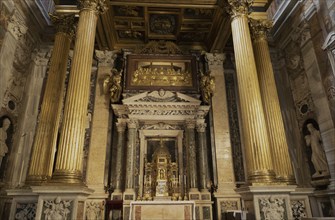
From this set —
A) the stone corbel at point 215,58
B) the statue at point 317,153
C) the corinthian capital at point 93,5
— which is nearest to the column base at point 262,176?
the statue at point 317,153

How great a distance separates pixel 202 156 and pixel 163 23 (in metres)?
4.78

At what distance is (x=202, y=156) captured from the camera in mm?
8688

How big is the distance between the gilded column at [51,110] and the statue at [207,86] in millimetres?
4438

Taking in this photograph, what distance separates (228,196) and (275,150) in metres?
2.17

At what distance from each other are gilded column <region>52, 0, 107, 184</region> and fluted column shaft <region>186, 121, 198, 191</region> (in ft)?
12.4

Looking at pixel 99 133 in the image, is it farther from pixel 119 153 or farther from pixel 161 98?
pixel 161 98

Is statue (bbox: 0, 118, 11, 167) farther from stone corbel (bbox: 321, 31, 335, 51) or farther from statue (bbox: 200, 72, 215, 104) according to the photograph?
stone corbel (bbox: 321, 31, 335, 51)

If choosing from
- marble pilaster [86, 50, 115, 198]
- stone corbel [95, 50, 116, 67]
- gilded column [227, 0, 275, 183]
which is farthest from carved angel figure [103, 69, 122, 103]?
gilded column [227, 0, 275, 183]

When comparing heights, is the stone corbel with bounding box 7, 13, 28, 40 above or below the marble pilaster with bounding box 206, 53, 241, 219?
above

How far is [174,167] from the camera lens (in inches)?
345

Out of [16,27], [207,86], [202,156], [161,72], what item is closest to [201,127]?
[202,156]

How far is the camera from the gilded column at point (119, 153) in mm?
8297

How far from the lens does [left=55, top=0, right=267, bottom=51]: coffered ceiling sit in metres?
8.10

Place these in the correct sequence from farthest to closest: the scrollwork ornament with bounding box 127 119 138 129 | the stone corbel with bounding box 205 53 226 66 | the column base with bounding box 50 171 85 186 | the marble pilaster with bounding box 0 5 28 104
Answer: the stone corbel with bounding box 205 53 226 66 → the scrollwork ornament with bounding box 127 119 138 129 → the marble pilaster with bounding box 0 5 28 104 → the column base with bounding box 50 171 85 186
